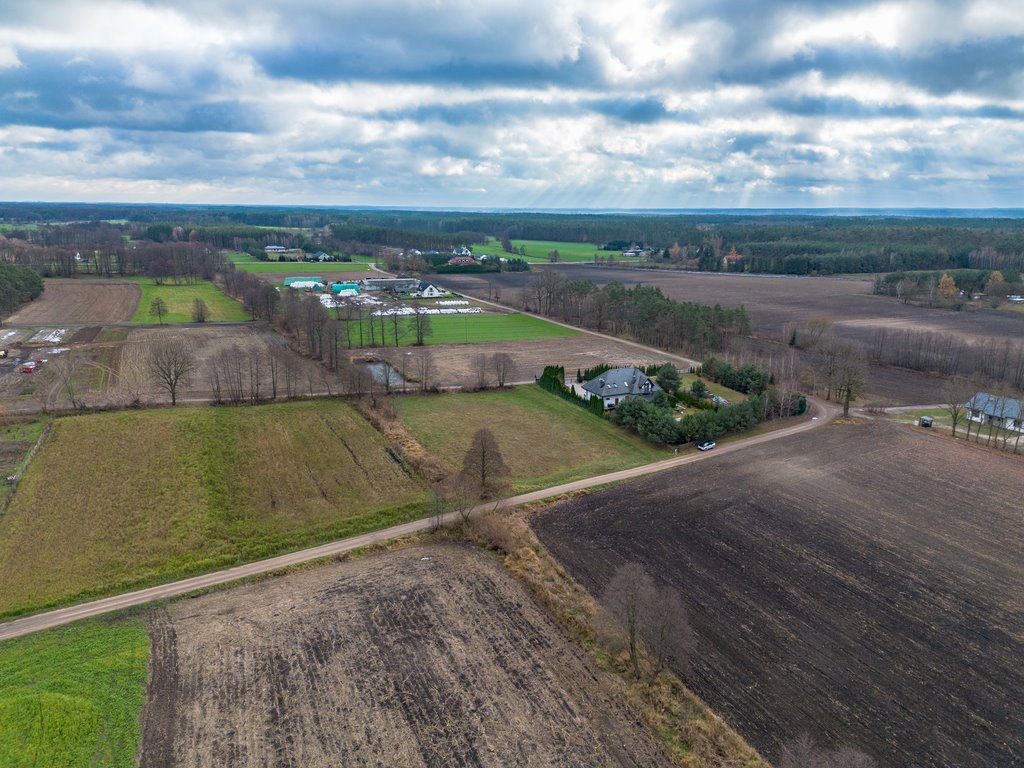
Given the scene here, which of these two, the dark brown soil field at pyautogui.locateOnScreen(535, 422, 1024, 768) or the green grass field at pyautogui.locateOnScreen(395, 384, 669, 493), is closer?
the dark brown soil field at pyautogui.locateOnScreen(535, 422, 1024, 768)

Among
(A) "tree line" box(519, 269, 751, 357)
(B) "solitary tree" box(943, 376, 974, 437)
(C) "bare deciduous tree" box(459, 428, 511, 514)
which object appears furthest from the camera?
(A) "tree line" box(519, 269, 751, 357)

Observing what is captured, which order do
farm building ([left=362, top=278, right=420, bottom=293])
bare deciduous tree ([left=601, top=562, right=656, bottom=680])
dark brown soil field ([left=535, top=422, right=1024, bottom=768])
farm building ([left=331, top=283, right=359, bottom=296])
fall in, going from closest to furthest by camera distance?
dark brown soil field ([left=535, top=422, right=1024, bottom=768]) < bare deciduous tree ([left=601, top=562, right=656, bottom=680]) < farm building ([left=331, top=283, right=359, bottom=296]) < farm building ([left=362, top=278, right=420, bottom=293])

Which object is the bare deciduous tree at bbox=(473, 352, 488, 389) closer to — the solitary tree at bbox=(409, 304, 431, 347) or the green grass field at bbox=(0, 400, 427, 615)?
the solitary tree at bbox=(409, 304, 431, 347)

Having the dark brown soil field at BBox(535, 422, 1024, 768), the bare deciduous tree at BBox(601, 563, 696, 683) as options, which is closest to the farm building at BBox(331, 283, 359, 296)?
the dark brown soil field at BBox(535, 422, 1024, 768)

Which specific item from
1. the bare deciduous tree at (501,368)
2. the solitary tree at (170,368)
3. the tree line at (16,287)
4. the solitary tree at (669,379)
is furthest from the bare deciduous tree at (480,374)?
the tree line at (16,287)

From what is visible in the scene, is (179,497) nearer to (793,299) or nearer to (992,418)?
(992,418)

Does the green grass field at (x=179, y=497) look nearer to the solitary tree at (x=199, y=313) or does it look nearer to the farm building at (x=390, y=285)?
the solitary tree at (x=199, y=313)
